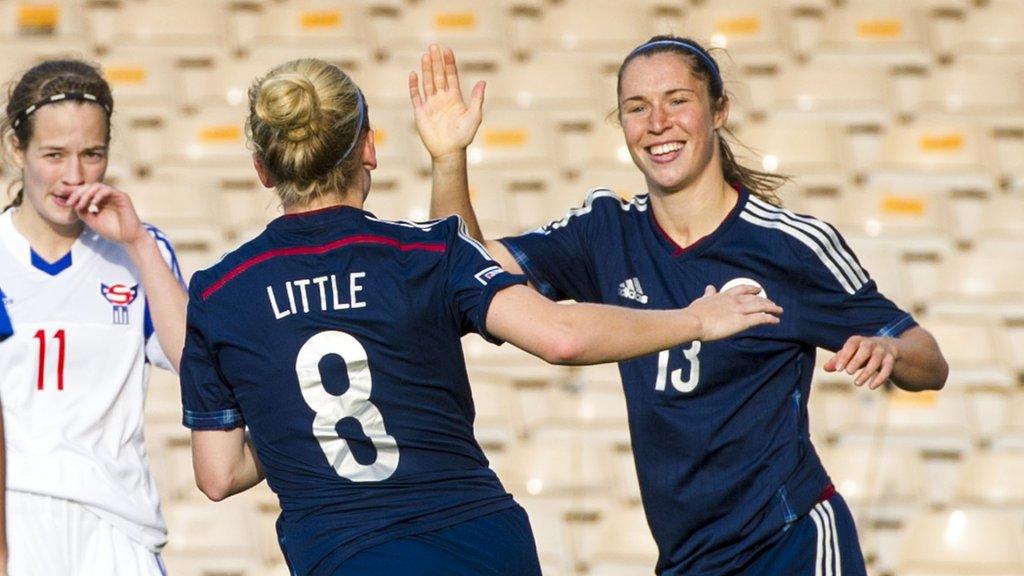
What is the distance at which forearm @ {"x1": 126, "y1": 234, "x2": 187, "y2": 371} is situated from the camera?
3213 mm

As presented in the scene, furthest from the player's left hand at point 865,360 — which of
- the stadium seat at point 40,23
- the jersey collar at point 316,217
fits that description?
the stadium seat at point 40,23

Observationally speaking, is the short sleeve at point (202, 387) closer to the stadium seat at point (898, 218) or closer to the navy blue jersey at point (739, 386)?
the navy blue jersey at point (739, 386)

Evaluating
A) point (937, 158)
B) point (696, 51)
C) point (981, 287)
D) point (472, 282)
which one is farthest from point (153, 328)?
point (937, 158)

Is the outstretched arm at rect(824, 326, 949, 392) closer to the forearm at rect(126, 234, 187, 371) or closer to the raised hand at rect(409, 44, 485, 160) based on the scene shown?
the raised hand at rect(409, 44, 485, 160)

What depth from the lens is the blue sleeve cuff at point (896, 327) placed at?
3281mm

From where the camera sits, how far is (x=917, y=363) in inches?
126

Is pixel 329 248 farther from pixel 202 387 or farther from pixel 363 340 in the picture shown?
pixel 202 387

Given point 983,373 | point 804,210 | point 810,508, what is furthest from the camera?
point 804,210

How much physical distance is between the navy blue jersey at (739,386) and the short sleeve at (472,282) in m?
0.82

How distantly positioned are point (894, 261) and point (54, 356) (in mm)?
4239

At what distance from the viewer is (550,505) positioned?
5875 millimetres

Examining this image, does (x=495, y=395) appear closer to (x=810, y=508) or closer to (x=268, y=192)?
(x=268, y=192)

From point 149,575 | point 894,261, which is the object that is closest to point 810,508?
point 149,575

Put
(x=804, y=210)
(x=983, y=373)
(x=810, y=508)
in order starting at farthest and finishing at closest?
(x=804, y=210)
(x=983, y=373)
(x=810, y=508)
